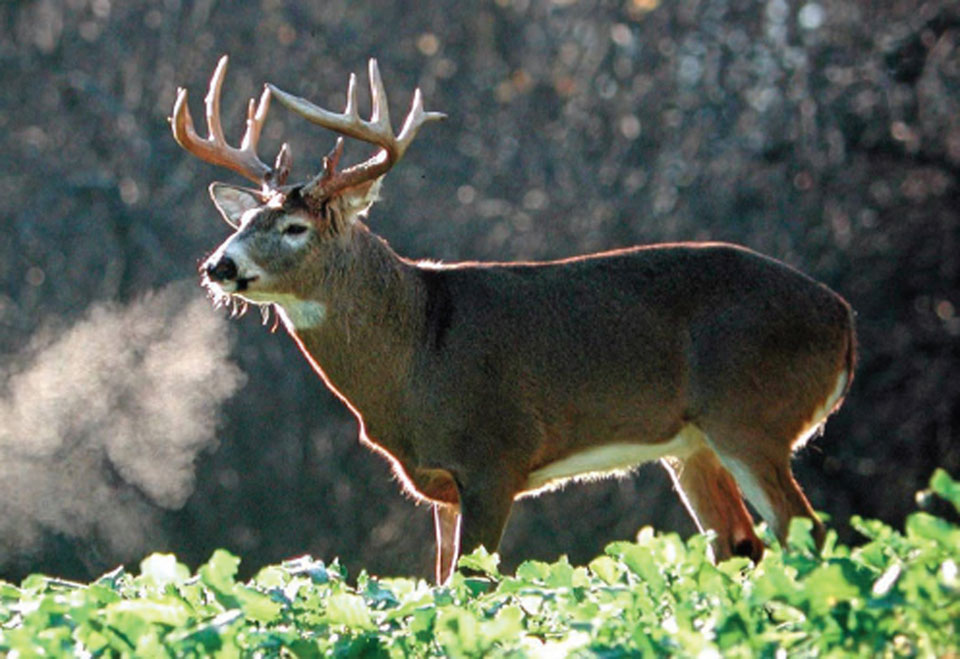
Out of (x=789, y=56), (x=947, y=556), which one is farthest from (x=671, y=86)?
(x=947, y=556)

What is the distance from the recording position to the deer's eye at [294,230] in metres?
7.70

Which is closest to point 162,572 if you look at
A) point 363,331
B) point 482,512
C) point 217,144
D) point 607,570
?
point 607,570

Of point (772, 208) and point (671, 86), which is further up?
point (671, 86)

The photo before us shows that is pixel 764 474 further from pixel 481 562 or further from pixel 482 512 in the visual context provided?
pixel 481 562

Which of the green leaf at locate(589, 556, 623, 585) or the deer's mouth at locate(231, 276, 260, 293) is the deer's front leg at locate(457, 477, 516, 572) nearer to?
the deer's mouth at locate(231, 276, 260, 293)

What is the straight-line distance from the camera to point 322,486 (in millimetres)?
17109

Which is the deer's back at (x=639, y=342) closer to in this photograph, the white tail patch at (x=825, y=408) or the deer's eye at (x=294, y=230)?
the white tail patch at (x=825, y=408)

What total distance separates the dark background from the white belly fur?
323 inches

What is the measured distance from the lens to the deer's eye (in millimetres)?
7703

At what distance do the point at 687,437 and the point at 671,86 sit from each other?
32.1 feet

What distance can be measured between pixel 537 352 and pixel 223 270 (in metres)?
1.36

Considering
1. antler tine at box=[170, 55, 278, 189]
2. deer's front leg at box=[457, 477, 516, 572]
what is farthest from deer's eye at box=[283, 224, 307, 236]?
deer's front leg at box=[457, 477, 516, 572]

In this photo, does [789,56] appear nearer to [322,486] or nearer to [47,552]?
[322,486]

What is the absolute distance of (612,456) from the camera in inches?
316
